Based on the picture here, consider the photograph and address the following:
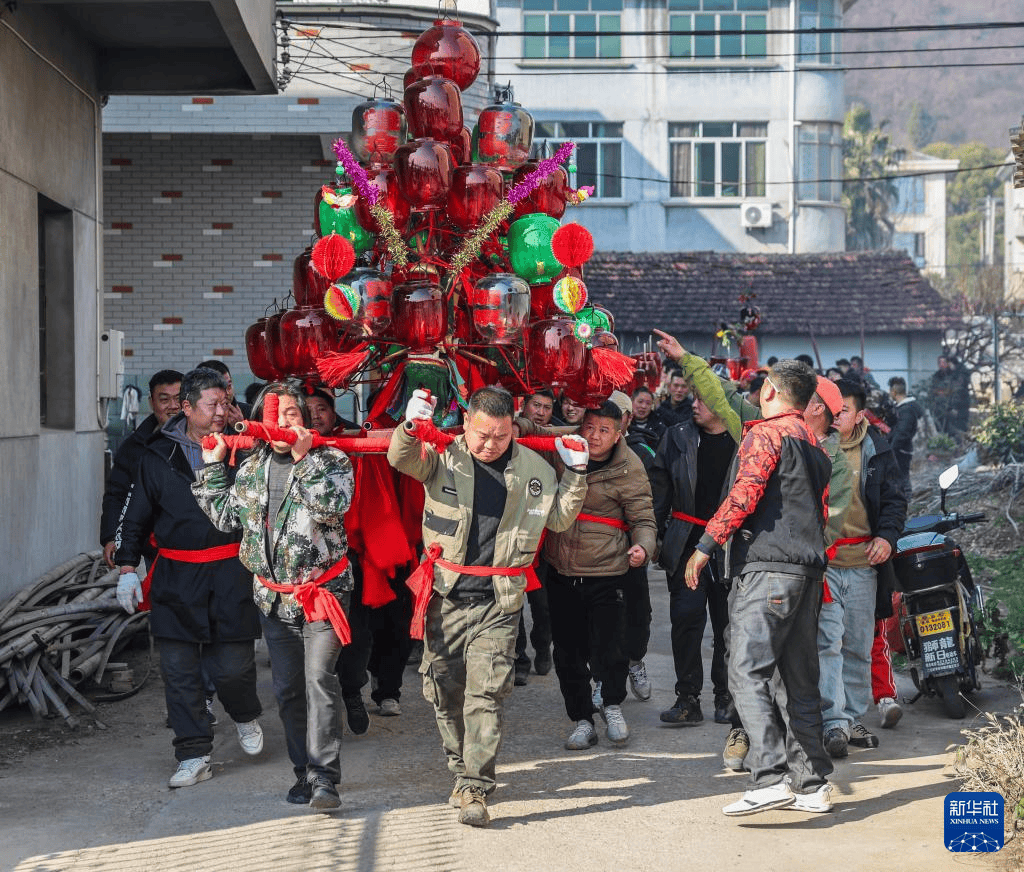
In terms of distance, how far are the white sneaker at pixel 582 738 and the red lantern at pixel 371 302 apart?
2.41m

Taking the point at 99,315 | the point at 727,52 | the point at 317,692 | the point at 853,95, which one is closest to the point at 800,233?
the point at 727,52

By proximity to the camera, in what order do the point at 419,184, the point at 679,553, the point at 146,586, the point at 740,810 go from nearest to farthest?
the point at 740,810
the point at 419,184
the point at 146,586
the point at 679,553

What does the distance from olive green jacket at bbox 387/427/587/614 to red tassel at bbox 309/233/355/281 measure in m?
1.11

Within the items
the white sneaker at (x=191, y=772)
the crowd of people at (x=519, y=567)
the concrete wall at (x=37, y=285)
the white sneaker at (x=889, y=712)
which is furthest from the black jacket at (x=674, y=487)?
the concrete wall at (x=37, y=285)

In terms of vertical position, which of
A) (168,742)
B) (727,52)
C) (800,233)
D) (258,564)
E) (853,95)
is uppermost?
(853,95)

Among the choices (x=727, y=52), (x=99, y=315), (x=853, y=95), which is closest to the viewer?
(x=99, y=315)

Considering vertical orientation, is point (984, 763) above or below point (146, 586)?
below

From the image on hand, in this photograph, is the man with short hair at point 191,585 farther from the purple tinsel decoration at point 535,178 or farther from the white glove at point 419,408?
the purple tinsel decoration at point 535,178

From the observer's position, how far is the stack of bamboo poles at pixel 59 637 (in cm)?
813

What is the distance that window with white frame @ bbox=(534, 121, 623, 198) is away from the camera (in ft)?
109

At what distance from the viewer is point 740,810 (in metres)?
6.23

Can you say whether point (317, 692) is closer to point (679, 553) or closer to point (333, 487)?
point (333, 487)

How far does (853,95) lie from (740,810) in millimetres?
147018

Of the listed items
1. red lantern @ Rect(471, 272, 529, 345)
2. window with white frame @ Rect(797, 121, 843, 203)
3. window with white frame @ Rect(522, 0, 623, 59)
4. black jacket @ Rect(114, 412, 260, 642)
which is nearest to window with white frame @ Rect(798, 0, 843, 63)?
window with white frame @ Rect(797, 121, 843, 203)
